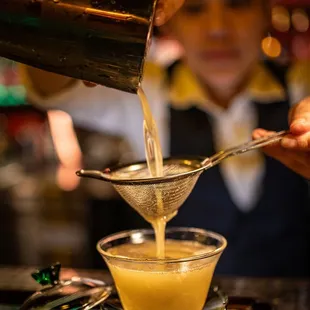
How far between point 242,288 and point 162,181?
40cm

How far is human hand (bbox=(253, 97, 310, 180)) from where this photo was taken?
111 centimetres

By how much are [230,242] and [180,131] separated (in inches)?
20.1

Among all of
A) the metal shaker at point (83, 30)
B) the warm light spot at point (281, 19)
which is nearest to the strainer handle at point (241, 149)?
the metal shaker at point (83, 30)

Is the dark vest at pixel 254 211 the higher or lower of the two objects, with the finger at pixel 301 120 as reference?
lower

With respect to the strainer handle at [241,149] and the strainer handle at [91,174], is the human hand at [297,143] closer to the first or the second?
the strainer handle at [241,149]

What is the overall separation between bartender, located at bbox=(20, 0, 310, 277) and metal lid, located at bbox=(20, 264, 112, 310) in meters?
1.17

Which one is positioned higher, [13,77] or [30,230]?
[13,77]

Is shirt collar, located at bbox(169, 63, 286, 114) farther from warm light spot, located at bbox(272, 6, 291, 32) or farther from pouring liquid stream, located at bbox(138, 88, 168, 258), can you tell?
pouring liquid stream, located at bbox(138, 88, 168, 258)

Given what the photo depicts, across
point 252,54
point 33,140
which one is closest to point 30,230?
point 33,140

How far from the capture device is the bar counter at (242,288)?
1.22 m

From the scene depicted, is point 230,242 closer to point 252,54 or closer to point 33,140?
point 252,54

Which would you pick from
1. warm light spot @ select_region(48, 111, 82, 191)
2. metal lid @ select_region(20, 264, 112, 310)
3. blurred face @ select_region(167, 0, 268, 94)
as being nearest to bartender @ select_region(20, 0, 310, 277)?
blurred face @ select_region(167, 0, 268, 94)

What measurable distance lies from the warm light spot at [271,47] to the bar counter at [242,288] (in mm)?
1263

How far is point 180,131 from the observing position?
2.42 meters
